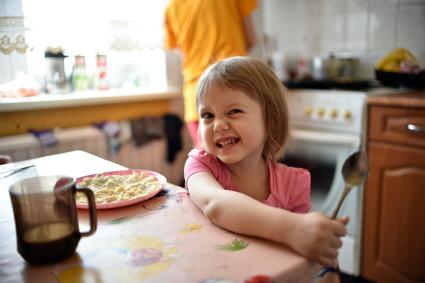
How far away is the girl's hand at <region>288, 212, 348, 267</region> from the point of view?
520mm

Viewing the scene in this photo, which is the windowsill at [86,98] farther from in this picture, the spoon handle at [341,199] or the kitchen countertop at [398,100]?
the spoon handle at [341,199]

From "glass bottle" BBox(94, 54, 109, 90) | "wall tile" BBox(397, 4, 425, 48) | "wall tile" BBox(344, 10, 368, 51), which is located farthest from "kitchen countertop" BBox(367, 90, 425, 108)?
"glass bottle" BBox(94, 54, 109, 90)

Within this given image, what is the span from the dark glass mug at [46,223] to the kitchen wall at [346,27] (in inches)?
80.4

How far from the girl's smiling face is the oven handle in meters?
1.07

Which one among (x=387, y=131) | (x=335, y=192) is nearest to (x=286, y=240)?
(x=387, y=131)

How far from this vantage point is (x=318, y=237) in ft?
1.70

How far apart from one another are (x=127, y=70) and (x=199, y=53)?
1.92ft

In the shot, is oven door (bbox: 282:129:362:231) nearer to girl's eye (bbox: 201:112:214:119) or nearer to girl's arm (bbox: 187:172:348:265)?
girl's eye (bbox: 201:112:214:119)

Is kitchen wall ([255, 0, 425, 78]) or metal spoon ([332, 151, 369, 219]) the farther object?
kitchen wall ([255, 0, 425, 78])

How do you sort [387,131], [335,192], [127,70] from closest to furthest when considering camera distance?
1. [387,131]
2. [335,192]
3. [127,70]

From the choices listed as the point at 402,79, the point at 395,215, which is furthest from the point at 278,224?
the point at 402,79

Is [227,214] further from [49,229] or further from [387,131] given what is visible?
[387,131]

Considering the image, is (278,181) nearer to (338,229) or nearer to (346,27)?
(338,229)

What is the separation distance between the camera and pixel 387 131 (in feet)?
5.25
